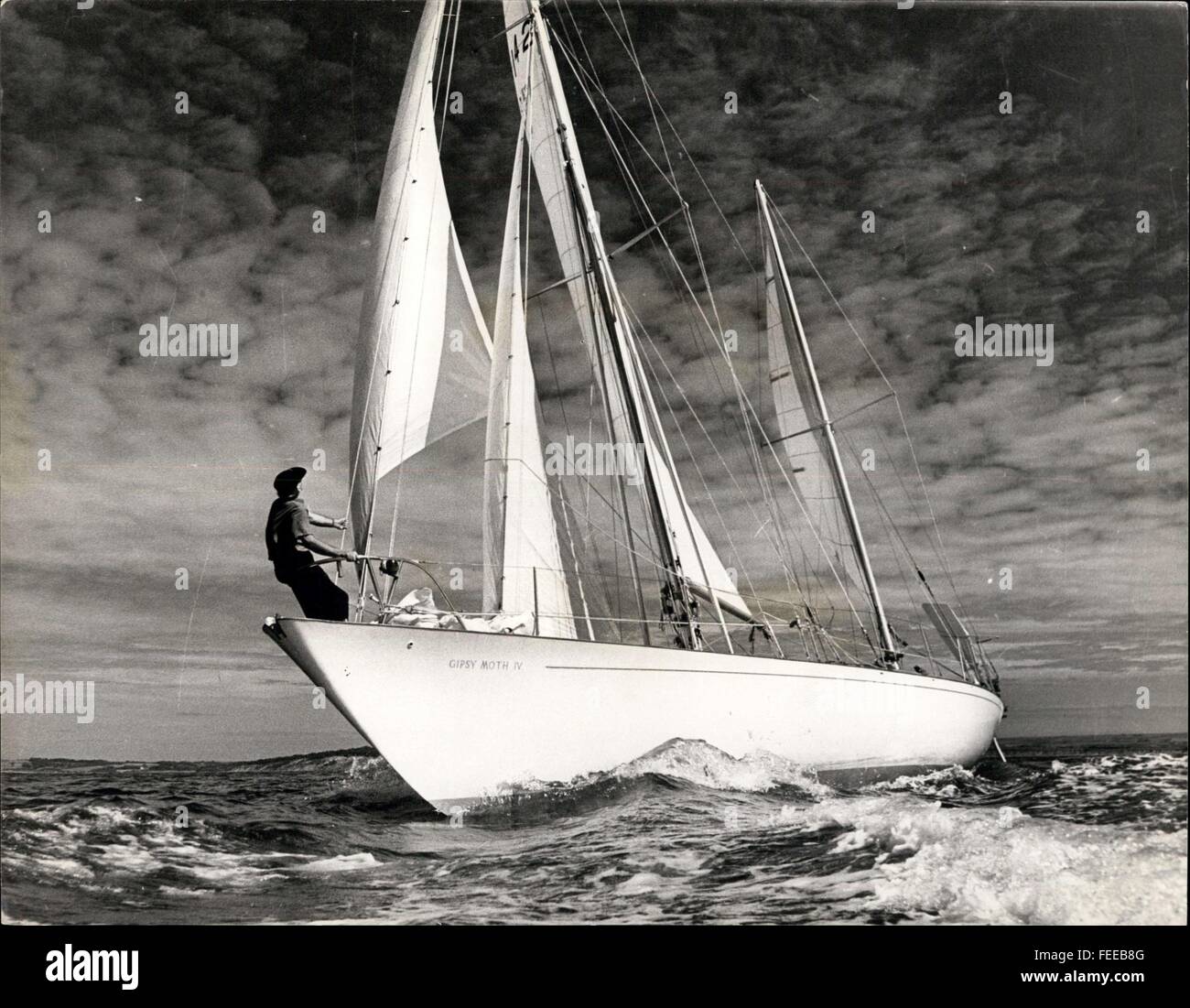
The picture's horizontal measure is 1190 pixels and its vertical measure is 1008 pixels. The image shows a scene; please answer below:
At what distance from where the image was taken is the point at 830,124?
710 centimetres

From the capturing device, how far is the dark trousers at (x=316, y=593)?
19.8 ft

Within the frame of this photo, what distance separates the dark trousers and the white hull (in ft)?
0.50

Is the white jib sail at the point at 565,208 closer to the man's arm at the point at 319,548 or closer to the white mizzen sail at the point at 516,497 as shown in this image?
the white mizzen sail at the point at 516,497

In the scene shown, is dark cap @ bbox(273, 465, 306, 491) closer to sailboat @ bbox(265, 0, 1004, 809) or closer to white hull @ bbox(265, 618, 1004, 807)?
sailboat @ bbox(265, 0, 1004, 809)

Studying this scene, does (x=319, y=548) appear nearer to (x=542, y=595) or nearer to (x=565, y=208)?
(x=542, y=595)

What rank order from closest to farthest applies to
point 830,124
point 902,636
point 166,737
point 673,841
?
point 673,841
point 166,737
point 830,124
point 902,636

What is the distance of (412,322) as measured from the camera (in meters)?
6.94

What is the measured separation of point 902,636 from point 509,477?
460 centimetres

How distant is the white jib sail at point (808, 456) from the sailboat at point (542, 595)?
15.1 inches

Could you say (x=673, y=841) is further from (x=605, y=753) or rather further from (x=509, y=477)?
(x=509, y=477)

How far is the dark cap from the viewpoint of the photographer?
623cm

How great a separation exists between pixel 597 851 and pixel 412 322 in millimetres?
4008
